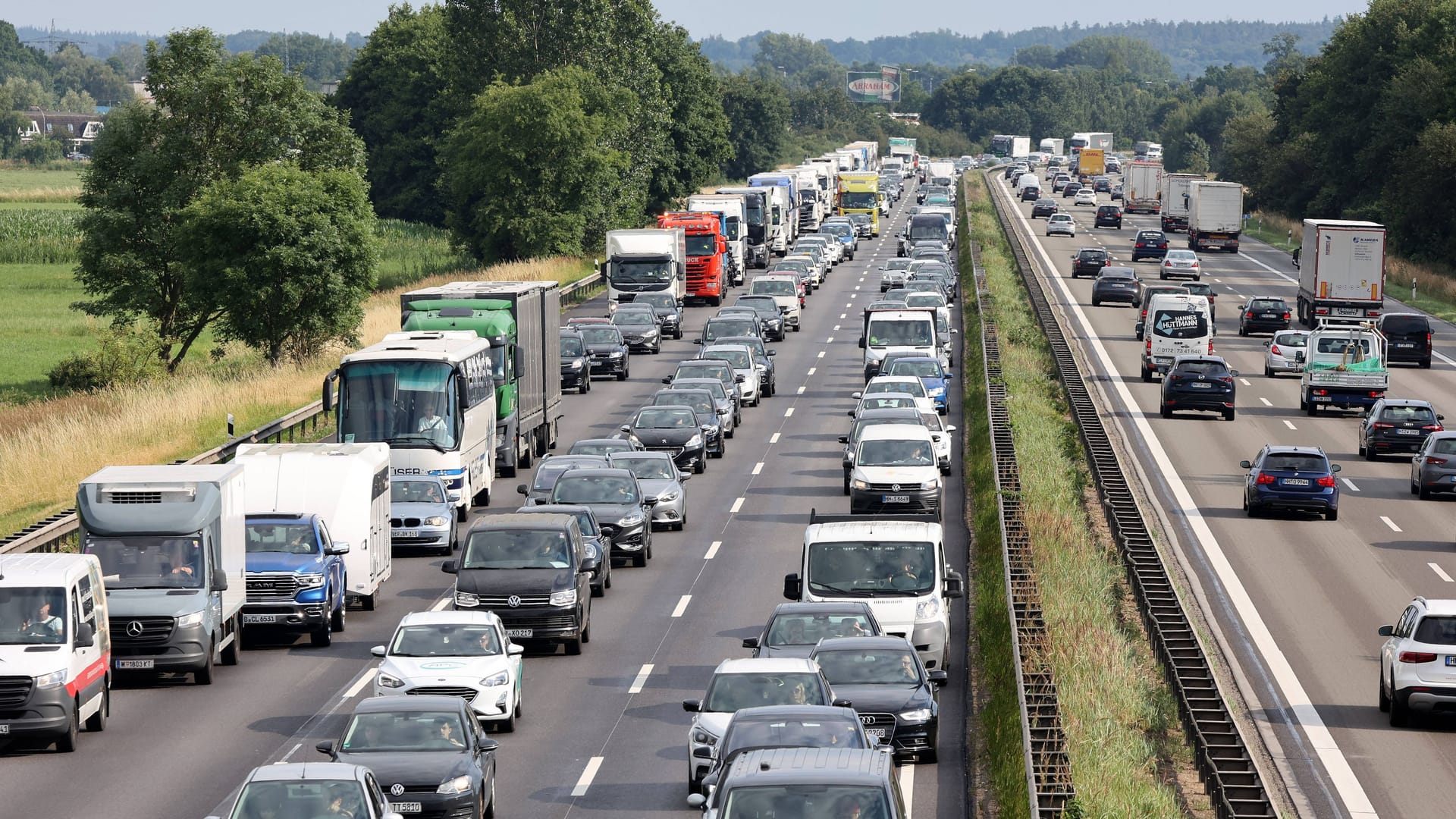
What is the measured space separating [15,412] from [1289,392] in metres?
35.3

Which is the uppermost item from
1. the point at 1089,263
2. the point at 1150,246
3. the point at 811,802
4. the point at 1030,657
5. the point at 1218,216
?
the point at 811,802

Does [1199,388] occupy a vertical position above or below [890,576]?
below

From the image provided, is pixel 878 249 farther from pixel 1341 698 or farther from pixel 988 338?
pixel 1341 698

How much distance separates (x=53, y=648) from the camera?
21906 mm

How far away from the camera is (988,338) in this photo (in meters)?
64.0

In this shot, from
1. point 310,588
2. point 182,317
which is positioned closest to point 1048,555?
point 310,588

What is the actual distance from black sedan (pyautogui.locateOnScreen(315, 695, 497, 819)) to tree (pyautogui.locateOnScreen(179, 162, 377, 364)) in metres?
39.3

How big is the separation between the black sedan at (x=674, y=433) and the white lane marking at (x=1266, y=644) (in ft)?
32.9

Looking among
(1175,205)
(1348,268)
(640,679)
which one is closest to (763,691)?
(640,679)

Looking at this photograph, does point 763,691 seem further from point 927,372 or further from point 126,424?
point 927,372

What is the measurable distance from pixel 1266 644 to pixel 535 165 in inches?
2588

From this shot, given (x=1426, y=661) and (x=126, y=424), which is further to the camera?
(x=126, y=424)

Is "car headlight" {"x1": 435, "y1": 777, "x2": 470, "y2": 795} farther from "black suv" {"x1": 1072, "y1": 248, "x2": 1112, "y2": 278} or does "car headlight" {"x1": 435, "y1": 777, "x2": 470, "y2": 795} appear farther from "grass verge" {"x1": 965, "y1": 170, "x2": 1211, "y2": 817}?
"black suv" {"x1": 1072, "y1": 248, "x2": 1112, "y2": 278}

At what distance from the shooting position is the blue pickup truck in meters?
27.7
